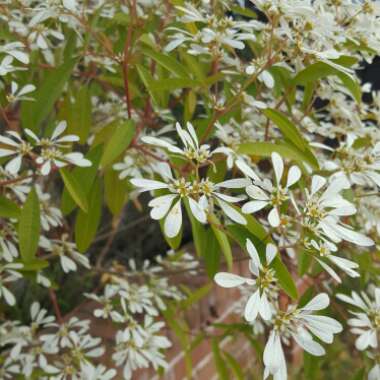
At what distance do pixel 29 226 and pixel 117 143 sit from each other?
170 mm

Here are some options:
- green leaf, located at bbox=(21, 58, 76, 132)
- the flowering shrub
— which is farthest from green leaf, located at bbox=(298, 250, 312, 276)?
green leaf, located at bbox=(21, 58, 76, 132)

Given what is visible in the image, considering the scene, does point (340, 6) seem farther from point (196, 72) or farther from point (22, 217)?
point (22, 217)

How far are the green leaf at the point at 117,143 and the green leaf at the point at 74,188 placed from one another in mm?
48

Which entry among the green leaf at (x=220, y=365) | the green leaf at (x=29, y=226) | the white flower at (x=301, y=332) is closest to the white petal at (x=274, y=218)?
the white flower at (x=301, y=332)

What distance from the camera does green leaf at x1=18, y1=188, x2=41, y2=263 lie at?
27.3 inches

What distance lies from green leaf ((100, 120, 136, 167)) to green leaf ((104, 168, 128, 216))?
214 millimetres

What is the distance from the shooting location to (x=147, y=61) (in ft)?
3.81

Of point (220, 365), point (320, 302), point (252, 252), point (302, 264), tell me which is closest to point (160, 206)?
point (252, 252)

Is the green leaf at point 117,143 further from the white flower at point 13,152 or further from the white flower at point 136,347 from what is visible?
the white flower at point 136,347

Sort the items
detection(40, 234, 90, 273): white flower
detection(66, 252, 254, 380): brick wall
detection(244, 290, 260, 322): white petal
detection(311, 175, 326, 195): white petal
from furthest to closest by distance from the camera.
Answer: detection(66, 252, 254, 380): brick wall → detection(40, 234, 90, 273): white flower → detection(311, 175, 326, 195): white petal → detection(244, 290, 260, 322): white petal

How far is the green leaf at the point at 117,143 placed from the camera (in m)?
0.68

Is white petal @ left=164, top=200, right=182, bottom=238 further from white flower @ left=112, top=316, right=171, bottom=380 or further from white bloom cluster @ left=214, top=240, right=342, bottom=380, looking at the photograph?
white flower @ left=112, top=316, right=171, bottom=380

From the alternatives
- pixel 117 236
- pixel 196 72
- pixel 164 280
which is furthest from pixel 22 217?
pixel 117 236

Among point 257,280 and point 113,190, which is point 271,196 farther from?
point 113,190
